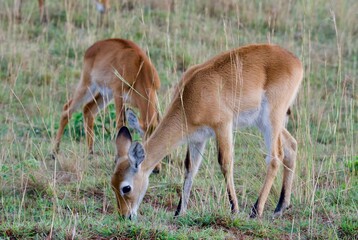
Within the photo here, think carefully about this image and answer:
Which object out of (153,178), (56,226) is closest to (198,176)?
(153,178)

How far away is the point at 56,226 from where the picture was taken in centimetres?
572

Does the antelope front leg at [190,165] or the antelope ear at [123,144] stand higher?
the antelope ear at [123,144]

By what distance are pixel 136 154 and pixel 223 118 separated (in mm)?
796

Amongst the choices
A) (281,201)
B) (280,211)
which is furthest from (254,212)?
(281,201)

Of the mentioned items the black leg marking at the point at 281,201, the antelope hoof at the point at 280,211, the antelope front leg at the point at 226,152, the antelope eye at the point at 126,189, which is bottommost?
the antelope hoof at the point at 280,211

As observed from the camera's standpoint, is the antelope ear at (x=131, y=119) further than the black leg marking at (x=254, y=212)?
Yes

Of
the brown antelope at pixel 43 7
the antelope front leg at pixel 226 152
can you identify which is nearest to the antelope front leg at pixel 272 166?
the antelope front leg at pixel 226 152

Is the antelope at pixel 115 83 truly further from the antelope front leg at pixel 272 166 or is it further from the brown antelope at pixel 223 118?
the antelope front leg at pixel 272 166

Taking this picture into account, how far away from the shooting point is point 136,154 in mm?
6547

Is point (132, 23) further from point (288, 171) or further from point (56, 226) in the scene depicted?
point (56, 226)

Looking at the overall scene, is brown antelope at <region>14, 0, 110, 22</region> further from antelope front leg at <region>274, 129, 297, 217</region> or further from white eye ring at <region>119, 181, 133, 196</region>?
white eye ring at <region>119, 181, 133, 196</region>

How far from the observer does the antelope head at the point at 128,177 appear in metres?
6.52

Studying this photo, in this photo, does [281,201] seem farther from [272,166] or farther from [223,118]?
[223,118]

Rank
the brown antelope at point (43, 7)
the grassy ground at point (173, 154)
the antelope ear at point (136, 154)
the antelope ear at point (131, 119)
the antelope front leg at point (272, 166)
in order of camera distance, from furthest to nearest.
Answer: the brown antelope at point (43, 7), the antelope ear at point (131, 119), the antelope front leg at point (272, 166), the antelope ear at point (136, 154), the grassy ground at point (173, 154)
